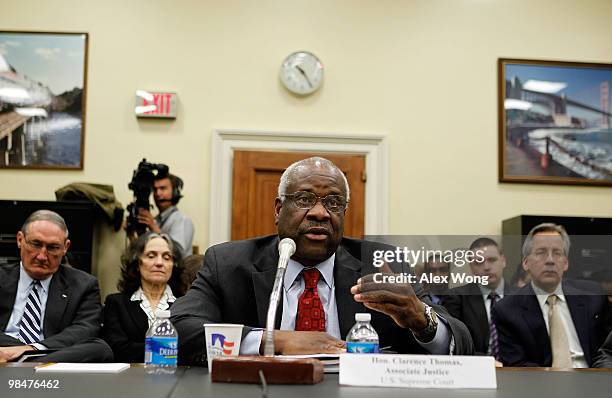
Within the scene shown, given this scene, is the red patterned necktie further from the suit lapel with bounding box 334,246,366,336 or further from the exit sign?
the exit sign

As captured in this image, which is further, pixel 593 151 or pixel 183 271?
pixel 593 151

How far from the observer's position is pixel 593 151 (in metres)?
5.18

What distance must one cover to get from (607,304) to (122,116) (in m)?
3.64

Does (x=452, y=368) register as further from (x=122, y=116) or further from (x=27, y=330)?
(x=122, y=116)

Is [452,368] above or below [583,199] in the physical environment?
below

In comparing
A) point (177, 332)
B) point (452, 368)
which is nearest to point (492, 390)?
point (452, 368)

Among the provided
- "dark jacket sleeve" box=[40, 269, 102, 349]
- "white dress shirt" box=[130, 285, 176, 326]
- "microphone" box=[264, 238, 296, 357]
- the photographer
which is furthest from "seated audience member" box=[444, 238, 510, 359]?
the photographer

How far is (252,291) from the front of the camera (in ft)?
6.95

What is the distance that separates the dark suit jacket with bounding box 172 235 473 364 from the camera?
201cm

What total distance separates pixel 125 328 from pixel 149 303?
0.20 m

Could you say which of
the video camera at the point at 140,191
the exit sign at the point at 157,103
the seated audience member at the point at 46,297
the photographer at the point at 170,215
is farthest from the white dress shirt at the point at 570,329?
the exit sign at the point at 157,103

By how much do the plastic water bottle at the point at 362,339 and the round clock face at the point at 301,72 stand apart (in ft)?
11.1

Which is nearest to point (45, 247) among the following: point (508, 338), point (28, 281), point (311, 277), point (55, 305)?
point (28, 281)

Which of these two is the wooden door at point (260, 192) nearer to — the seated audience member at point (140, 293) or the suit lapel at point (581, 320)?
the seated audience member at point (140, 293)
